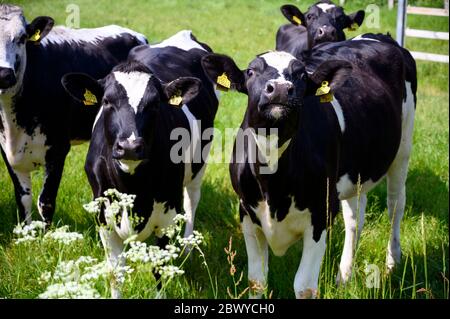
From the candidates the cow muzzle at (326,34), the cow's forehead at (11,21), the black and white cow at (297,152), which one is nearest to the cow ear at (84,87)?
the black and white cow at (297,152)

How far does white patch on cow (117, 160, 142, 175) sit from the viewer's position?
450cm

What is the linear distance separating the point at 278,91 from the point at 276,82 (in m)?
0.08

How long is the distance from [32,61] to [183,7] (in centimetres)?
463

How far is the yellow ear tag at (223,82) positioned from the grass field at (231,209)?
128 centimetres

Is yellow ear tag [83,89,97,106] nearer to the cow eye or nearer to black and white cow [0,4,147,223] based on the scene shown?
black and white cow [0,4,147,223]

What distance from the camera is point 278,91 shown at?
404 centimetres

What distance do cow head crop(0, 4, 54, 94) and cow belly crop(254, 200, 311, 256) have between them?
205 centimetres

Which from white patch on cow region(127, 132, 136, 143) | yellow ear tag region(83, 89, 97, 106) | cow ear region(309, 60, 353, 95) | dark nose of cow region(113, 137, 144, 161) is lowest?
dark nose of cow region(113, 137, 144, 161)

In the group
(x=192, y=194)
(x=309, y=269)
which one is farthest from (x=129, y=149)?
(x=192, y=194)

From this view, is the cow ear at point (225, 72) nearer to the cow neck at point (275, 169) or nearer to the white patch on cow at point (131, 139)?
the cow neck at point (275, 169)

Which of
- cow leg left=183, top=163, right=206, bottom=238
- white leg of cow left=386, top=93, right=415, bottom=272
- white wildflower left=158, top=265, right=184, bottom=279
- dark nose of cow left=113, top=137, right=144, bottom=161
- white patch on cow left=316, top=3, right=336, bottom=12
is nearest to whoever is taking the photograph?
→ white wildflower left=158, top=265, right=184, bottom=279

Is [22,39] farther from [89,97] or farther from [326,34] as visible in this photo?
[326,34]

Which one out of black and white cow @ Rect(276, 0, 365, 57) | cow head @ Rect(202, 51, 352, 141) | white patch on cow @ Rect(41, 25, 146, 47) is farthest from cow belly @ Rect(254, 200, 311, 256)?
black and white cow @ Rect(276, 0, 365, 57)
